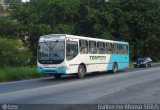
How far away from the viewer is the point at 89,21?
214 feet

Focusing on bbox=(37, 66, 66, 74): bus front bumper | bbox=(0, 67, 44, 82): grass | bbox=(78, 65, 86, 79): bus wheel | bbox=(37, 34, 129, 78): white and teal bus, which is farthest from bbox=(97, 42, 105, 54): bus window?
bbox=(37, 66, 66, 74): bus front bumper

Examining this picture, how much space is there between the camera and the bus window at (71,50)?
2752 cm

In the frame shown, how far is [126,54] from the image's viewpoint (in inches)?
1527

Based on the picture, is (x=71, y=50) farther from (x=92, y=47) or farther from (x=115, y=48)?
(x=115, y=48)

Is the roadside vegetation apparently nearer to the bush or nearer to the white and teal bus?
the bush

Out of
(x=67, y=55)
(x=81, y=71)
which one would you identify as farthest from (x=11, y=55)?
(x=67, y=55)

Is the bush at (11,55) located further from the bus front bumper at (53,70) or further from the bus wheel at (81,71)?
the bus front bumper at (53,70)

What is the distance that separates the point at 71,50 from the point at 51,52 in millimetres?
1316

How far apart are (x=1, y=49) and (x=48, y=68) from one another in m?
17.9

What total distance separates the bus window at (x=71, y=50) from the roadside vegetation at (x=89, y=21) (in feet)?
96.7

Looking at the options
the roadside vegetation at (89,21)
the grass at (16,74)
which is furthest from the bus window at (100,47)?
the roadside vegetation at (89,21)

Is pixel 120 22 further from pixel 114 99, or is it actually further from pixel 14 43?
pixel 114 99

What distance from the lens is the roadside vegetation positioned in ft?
193

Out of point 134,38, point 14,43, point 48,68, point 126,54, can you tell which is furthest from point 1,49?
point 134,38
